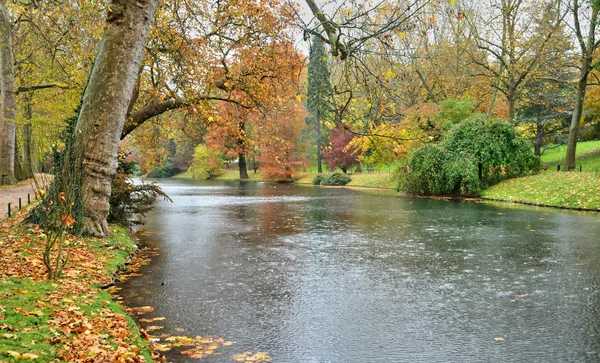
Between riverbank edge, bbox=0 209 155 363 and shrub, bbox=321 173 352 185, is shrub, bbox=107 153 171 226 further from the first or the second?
shrub, bbox=321 173 352 185

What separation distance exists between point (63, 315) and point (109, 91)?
18.8 ft

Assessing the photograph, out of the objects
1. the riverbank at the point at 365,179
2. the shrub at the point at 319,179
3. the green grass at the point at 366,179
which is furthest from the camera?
the shrub at the point at 319,179

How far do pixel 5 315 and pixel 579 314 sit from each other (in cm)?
676

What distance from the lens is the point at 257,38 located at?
17516mm

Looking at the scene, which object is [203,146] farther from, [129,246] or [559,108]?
[129,246]

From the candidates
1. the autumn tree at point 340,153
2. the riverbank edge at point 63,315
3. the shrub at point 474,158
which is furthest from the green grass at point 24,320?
the autumn tree at point 340,153

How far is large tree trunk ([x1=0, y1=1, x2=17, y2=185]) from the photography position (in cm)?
1953

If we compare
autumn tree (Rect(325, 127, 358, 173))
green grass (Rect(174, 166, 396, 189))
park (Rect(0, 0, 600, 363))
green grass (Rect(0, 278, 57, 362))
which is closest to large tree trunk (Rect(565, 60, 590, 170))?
park (Rect(0, 0, 600, 363))

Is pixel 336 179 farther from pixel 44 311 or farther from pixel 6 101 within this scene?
pixel 44 311

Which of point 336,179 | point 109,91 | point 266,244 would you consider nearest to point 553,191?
point 266,244

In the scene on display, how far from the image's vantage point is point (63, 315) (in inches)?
201

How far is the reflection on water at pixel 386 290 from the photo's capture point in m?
5.14

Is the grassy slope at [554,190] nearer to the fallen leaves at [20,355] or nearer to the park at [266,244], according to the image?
the park at [266,244]

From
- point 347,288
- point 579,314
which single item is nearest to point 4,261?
point 347,288
